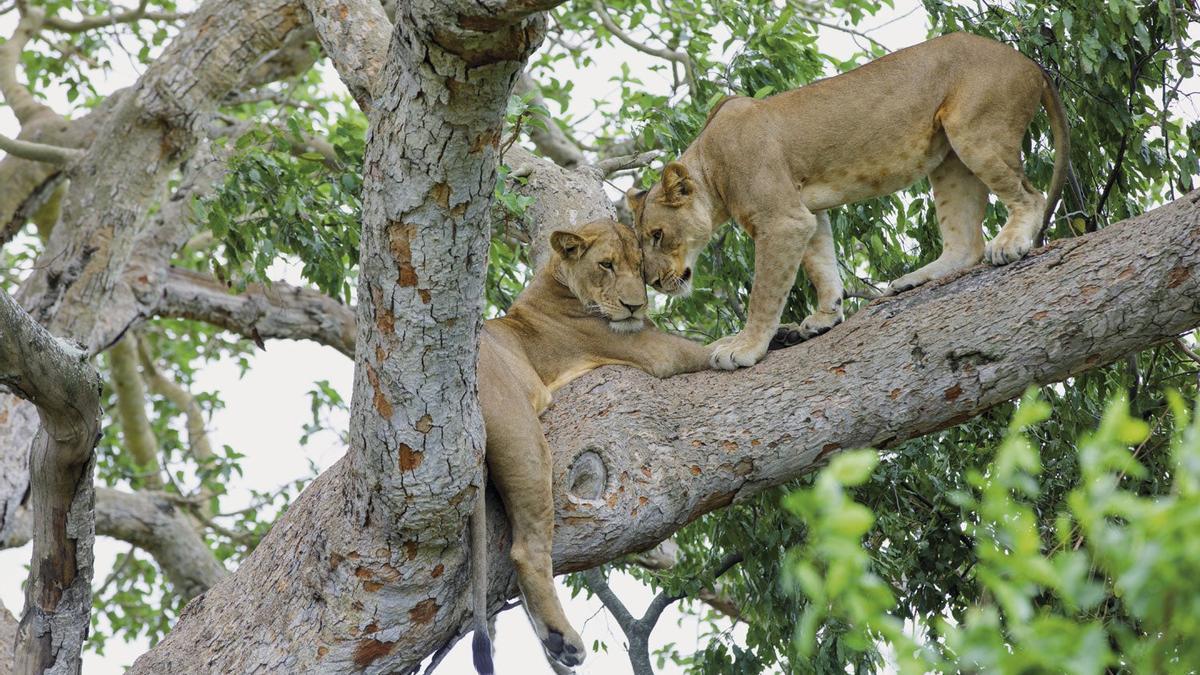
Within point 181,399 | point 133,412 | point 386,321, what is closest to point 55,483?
point 386,321

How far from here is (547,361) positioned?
481cm

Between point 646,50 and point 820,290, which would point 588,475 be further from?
point 646,50

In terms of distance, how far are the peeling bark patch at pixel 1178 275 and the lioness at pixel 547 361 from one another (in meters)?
1.59

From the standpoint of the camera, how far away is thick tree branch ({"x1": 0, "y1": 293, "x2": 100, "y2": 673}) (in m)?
3.47

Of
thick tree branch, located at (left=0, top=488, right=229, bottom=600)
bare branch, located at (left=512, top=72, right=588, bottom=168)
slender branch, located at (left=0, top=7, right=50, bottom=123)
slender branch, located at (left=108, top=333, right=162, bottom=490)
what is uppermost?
slender branch, located at (left=0, top=7, right=50, bottom=123)

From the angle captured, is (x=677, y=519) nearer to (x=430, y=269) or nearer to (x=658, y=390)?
(x=658, y=390)

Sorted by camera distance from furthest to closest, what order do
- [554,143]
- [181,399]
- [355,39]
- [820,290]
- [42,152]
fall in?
[181,399], [42,152], [554,143], [355,39], [820,290]

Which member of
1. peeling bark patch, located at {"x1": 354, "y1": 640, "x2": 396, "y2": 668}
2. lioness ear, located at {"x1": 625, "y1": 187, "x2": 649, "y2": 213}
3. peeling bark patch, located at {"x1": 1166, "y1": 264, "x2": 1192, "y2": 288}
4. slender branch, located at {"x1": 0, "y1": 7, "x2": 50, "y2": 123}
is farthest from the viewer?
slender branch, located at {"x1": 0, "y1": 7, "x2": 50, "y2": 123}

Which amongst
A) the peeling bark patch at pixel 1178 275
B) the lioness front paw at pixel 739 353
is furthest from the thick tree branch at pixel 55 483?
the peeling bark patch at pixel 1178 275

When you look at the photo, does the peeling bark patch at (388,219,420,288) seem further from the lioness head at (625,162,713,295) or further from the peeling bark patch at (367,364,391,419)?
the lioness head at (625,162,713,295)

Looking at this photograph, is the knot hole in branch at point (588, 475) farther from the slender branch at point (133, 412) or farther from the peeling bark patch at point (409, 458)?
the slender branch at point (133, 412)

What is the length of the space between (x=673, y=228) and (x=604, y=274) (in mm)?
377

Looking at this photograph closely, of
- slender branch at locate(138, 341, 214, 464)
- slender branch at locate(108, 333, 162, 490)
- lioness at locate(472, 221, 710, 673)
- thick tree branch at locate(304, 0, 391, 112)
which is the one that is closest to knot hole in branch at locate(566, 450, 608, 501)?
lioness at locate(472, 221, 710, 673)

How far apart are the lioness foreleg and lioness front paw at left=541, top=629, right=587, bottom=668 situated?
1.10 m
